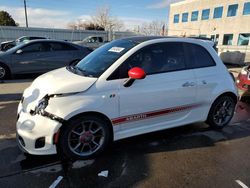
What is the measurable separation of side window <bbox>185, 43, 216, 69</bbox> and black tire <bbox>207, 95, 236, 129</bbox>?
73 cm

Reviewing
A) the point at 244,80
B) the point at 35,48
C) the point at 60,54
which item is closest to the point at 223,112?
the point at 244,80

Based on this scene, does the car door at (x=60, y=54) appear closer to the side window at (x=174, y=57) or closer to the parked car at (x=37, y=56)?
the parked car at (x=37, y=56)

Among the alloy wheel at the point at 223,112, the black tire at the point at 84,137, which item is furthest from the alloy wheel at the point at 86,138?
the alloy wheel at the point at 223,112

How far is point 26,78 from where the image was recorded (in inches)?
355

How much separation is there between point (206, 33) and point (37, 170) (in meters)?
39.3

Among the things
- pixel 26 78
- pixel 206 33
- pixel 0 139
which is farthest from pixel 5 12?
pixel 0 139

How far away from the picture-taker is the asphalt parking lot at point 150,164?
9.57 ft

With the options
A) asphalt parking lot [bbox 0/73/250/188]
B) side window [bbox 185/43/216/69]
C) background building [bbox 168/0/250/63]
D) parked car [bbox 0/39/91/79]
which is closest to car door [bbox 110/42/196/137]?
side window [bbox 185/43/216/69]

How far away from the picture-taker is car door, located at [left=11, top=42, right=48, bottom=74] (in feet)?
28.4

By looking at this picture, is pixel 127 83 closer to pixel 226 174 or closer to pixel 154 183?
pixel 154 183

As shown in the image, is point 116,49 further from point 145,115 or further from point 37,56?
point 37,56

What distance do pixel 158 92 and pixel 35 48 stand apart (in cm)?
672

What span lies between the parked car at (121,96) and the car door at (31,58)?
5.37 metres

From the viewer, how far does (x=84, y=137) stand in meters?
3.35
